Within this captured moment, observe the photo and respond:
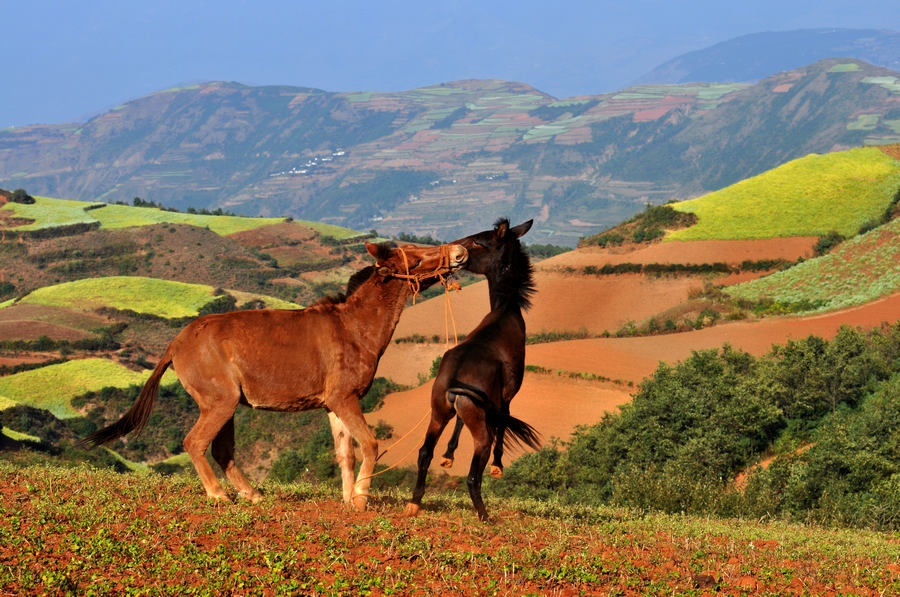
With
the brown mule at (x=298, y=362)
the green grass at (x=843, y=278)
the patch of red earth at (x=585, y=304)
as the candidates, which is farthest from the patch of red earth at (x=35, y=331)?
the brown mule at (x=298, y=362)

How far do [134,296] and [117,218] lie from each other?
211 ft

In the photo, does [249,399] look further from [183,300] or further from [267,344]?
[183,300]

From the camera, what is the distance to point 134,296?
107 metres

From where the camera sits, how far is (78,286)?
11062 cm

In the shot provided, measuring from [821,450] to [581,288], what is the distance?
5220 cm

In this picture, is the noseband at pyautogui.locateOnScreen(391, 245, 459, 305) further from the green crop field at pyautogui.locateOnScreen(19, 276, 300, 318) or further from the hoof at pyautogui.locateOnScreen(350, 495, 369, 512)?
the green crop field at pyautogui.locateOnScreen(19, 276, 300, 318)

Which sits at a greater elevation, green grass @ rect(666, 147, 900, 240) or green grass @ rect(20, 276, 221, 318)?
green grass @ rect(666, 147, 900, 240)

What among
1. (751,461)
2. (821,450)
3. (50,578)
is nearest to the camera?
(50,578)

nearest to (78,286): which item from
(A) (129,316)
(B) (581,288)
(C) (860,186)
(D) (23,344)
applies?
(A) (129,316)

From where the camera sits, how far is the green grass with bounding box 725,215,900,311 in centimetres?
5025

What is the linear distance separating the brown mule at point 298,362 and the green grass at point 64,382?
66308 mm

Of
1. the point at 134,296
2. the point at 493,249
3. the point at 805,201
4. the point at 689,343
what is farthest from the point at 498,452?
the point at 134,296

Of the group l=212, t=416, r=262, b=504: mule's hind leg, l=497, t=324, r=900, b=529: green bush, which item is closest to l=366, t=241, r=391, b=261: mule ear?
l=212, t=416, r=262, b=504: mule's hind leg

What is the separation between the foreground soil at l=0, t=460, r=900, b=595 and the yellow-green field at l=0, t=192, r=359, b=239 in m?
147
